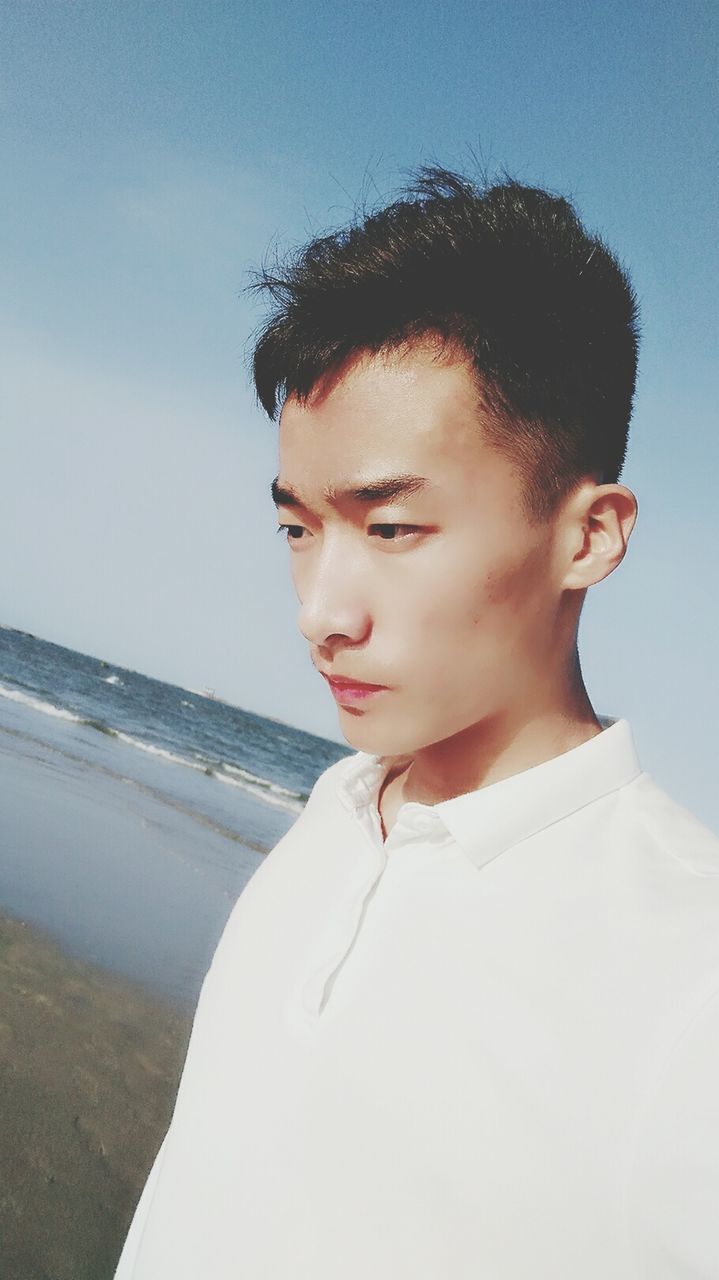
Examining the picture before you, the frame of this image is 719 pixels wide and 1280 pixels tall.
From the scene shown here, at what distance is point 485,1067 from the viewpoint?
1.01 m

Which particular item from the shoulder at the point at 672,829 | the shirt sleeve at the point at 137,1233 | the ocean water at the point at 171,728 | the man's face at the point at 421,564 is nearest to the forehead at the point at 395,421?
the man's face at the point at 421,564

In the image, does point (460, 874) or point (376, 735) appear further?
point (376, 735)

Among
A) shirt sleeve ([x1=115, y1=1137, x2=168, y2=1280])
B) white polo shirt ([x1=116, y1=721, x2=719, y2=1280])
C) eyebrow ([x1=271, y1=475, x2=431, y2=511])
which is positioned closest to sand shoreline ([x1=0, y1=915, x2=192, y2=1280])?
shirt sleeve ([x1=115, y1=1137, x2=168, y2=1280])

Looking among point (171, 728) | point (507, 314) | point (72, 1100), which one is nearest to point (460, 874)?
point (507, 314)

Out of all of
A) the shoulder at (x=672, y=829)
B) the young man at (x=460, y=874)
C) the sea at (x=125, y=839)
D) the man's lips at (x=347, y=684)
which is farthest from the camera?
the sea at (x=125, y=839)

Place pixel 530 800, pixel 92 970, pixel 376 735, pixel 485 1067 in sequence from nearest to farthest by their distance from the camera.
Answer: pixel 485 1067 → pixel 530 800 → pixel 376 735 → pixel 92 970

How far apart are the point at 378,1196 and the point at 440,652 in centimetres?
75

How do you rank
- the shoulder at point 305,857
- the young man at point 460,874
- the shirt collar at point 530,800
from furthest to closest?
the shoulder at point 305,857 < the shirt collar at point 530,800 < the young man at point 460,874

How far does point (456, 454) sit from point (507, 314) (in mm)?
310

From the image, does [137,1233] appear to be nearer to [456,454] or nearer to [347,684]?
[347,684]

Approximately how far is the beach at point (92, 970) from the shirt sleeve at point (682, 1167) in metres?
2.84

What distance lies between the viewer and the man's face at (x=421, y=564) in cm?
124

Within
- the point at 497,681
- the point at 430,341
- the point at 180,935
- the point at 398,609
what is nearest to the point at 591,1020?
the point at 497,681

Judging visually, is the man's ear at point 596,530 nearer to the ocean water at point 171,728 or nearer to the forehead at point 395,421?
the forehead at point 395,421
